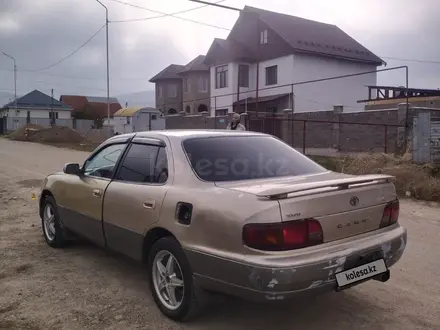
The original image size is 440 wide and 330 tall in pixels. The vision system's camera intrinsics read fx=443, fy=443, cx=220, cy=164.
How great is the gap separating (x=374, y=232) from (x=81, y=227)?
9.64ft

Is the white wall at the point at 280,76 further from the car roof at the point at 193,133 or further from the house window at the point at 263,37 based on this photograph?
the car roof at the point at 193,133

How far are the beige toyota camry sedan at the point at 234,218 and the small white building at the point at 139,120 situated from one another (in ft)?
91.7

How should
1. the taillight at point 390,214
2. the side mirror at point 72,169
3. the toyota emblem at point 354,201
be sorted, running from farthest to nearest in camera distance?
the side mirror at point 72,169 < the taillight at point 390,214 < the toyota emblem at point 354,201

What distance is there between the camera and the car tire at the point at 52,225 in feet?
17.3

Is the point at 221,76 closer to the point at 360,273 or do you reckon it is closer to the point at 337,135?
the point at 337,135

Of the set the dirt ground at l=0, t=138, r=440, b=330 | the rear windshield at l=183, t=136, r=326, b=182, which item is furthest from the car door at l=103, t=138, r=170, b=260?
the dirt ground at l=0, t=138, r=440, b=330

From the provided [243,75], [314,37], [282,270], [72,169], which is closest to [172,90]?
Result: [243,75]

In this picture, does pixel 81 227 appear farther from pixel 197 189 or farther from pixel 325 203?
pixel 325 203

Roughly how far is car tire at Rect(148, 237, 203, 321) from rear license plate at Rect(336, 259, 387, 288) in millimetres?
1003

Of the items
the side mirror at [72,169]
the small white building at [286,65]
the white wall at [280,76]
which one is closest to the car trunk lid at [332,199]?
the side mirror at [72,169]

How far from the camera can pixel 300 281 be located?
2.82 metres

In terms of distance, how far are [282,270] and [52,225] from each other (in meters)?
3.65

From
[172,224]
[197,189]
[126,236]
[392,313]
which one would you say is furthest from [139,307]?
[392,313]

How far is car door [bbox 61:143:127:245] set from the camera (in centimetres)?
436
